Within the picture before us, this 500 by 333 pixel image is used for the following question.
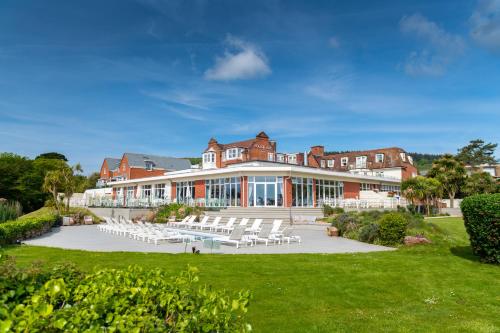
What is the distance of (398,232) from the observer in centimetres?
1478

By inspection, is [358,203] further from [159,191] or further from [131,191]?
[131,191]

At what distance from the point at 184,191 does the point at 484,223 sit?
33.3 m

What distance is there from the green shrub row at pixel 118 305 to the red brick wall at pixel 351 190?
3873 cm

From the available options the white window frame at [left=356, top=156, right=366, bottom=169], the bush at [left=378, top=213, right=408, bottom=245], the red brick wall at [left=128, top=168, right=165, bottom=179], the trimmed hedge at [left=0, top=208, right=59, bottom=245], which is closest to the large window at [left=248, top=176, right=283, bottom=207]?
the trimmed hedge at [left=0, top=208, right=59, bottom=245]

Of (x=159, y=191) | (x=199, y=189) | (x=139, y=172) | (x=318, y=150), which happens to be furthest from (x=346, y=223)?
(x=139, y=172)

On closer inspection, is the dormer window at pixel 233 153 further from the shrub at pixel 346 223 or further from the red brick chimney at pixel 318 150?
the shrub at pixel 346 223

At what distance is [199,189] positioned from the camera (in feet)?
124

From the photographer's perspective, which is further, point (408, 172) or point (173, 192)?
point (408, 172)

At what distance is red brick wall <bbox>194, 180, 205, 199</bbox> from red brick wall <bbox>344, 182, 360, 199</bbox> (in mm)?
15531

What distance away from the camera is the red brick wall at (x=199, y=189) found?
3740 centimetres

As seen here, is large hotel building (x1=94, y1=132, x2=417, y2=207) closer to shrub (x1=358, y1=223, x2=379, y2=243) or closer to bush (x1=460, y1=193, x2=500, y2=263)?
shrub (x1=358, y1=223, x2=379, y2=243)

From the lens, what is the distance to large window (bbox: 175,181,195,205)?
38.8m

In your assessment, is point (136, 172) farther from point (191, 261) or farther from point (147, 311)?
point (147, 311)

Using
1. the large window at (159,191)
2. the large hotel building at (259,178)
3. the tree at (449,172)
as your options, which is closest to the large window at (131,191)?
the large hotel building at (259,178)
